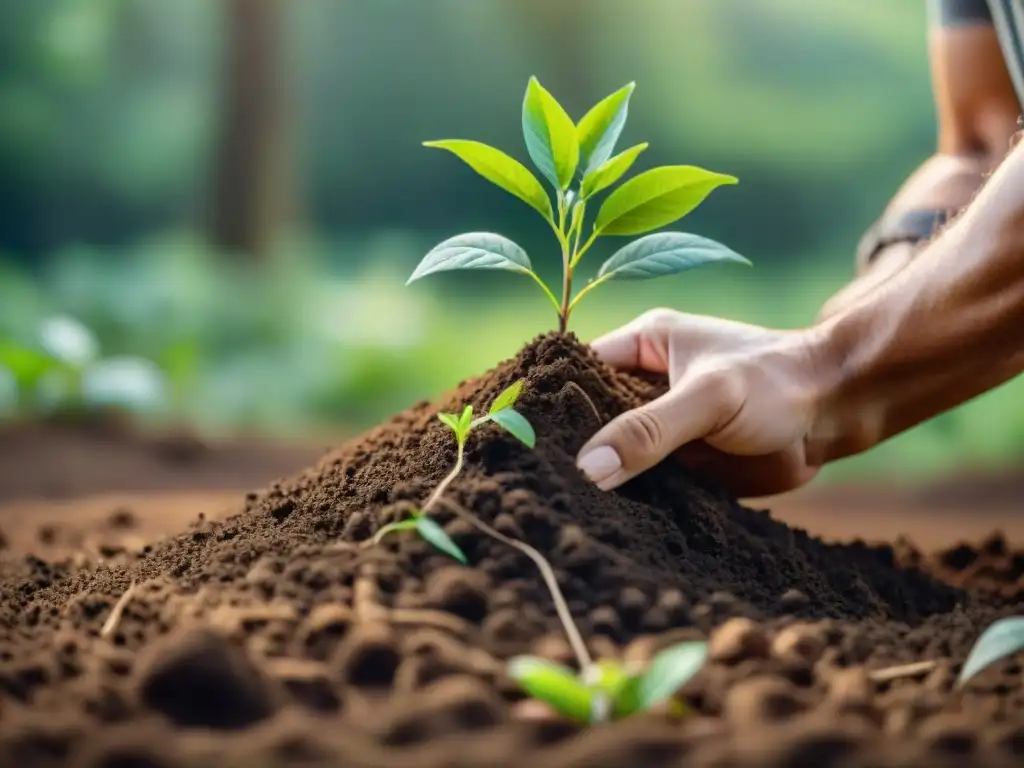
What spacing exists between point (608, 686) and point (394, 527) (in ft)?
0.84

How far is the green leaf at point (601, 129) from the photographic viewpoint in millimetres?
1051

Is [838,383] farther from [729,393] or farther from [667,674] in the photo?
[667,674]

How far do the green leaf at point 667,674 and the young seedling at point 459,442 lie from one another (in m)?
0.20

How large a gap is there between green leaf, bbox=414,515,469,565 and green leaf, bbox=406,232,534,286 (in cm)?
26

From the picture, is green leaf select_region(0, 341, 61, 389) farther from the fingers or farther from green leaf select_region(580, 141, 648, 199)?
green leaf select_region(580, 141, 648, 199)

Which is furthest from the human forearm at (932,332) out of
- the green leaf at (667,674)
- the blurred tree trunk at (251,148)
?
the blurred tree trunk at (251,148)

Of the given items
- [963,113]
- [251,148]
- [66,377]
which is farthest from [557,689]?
[251,148]

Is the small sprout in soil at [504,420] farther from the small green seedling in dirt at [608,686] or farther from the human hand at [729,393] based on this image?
the small green seedling in dirt at [608,686]

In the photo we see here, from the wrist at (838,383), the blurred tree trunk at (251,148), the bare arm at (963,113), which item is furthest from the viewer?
the blurred tree trunk at (251,148)

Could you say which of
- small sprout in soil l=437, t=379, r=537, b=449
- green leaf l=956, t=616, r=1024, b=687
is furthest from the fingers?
green leaf l=956, t=616, r=1024, b=687

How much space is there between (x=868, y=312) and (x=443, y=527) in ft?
2.15

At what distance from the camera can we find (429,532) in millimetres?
803

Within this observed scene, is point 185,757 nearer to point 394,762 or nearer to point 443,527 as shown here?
point 394,762

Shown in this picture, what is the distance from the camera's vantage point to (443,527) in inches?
33.0
